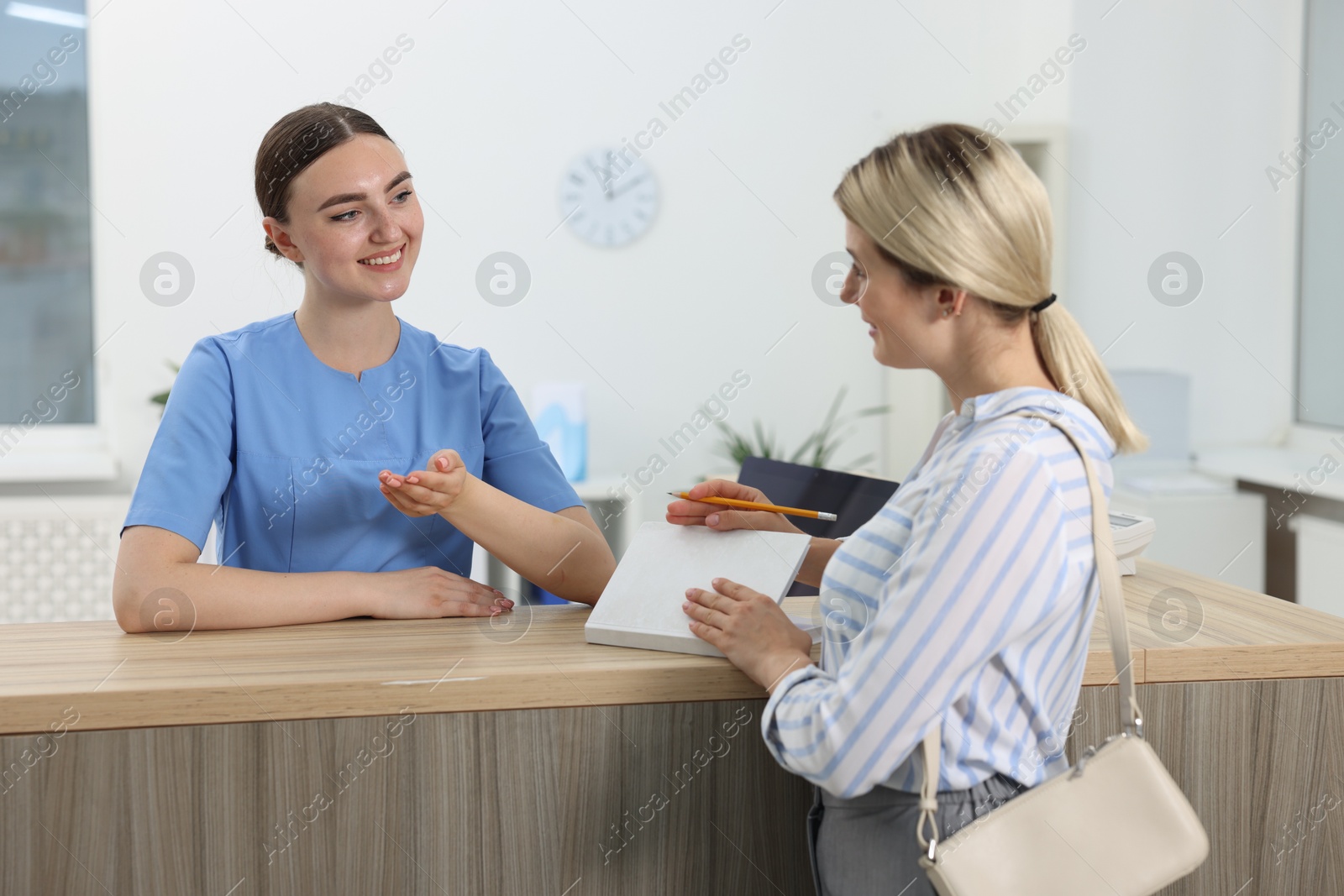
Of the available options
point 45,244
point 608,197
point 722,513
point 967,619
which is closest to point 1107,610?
point 967,619

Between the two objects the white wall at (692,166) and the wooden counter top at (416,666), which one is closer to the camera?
the wooden counter top at (416,666)

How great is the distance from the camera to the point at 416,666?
103 cm

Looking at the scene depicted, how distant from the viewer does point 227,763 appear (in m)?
0.97

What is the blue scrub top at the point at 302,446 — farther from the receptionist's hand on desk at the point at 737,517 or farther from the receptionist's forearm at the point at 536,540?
the receptionist's hand on desk at the point at 737,517

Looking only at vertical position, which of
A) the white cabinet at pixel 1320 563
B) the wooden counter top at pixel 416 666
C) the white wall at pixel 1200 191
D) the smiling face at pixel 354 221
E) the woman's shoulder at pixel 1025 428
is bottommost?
the white cabinet at pixel 1320 563

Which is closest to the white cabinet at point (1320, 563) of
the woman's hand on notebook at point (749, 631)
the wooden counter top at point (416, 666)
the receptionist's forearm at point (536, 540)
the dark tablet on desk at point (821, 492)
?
the dark tablet on desk at point (821, 492)

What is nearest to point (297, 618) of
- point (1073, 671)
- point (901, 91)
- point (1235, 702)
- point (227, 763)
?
point (227, 763)

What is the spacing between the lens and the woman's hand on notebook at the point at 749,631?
38.1 inches

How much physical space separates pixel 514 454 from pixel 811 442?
8.94ft

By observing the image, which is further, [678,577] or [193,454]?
[193,454]

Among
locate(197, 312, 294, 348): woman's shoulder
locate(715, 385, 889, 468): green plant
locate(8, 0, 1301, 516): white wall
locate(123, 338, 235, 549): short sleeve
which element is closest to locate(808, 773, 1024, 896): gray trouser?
locate(123, 338, 235, 549): short sleeve

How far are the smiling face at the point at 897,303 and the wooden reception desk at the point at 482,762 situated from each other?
36 centimetres

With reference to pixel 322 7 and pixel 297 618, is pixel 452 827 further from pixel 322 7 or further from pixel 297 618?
pixel 322 7

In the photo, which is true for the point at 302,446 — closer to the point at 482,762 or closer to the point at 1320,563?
the point at 482,762
